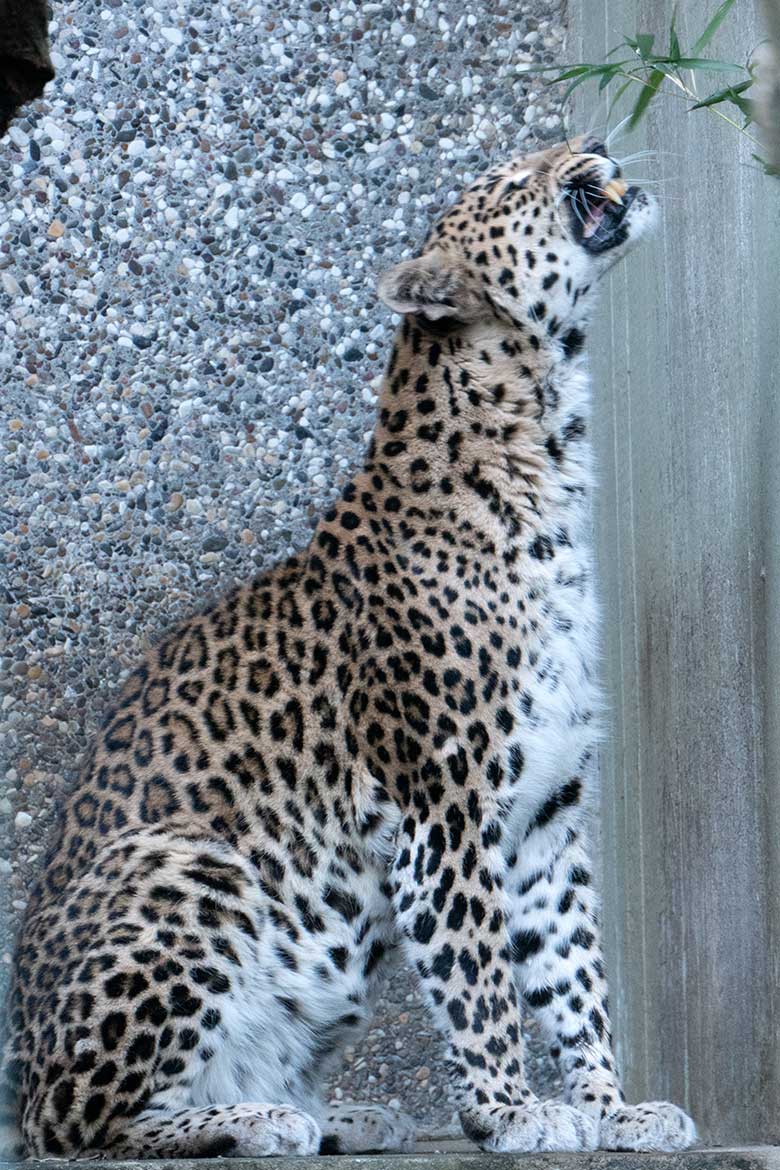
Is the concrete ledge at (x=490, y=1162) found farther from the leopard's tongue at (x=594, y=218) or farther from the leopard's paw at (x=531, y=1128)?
the leopard's tongue at (x=594, y=218)

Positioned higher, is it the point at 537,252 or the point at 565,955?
the point at 537,252

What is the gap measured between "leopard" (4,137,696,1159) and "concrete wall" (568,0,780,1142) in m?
0.44

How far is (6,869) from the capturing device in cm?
621

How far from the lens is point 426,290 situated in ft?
17.6

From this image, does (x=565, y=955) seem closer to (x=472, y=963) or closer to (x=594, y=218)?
→ (x=472, y=963)

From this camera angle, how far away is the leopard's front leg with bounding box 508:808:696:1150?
16.5 ft

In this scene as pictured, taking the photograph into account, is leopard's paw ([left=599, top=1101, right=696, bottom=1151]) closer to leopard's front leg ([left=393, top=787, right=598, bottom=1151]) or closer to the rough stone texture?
leopard's front leg ([left=393, top=787, right=598, bottom=1151])

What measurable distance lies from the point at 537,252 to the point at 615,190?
0.33 m

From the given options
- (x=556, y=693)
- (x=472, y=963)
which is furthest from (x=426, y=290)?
(x=472, y=963)

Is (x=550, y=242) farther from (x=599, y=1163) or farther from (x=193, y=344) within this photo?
(x=599, y=1163)

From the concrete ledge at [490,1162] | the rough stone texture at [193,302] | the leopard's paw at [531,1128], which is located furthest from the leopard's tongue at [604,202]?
the concrete ledge at [490,1162]

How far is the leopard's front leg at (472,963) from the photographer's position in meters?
4.55

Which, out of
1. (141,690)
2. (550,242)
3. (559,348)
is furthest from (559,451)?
(141,690)

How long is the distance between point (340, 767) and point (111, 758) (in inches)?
29.2
